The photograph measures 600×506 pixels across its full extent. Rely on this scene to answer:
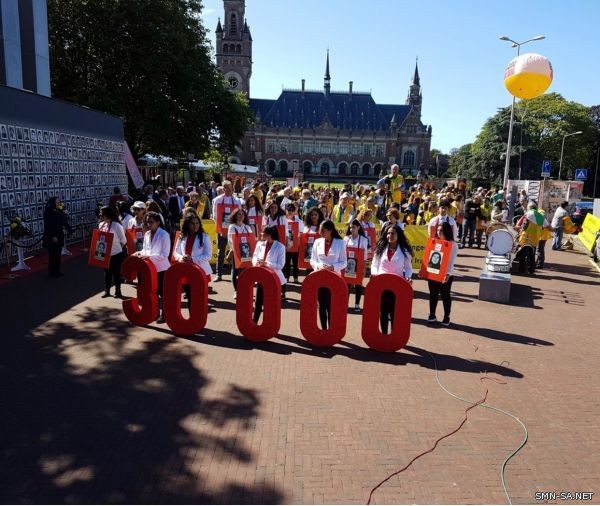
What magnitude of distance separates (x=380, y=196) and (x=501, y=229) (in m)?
5.23

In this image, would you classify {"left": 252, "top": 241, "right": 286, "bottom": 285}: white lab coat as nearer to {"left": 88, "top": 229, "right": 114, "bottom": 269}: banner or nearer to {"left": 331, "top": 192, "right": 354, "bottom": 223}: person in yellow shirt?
{"left": 88, "top": 229, "right": 114, "bottom": 269}: banner

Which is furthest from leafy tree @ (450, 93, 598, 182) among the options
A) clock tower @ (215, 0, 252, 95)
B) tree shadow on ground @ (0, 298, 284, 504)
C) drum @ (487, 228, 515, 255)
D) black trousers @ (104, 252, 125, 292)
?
tree shadow on ground @ (0, 298, 284, 504)

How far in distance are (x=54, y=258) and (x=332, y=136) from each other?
8856cm

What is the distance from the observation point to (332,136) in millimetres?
95812

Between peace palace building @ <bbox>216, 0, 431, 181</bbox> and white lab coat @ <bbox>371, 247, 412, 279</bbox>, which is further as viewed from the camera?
peace palace building @ <bbox>216, 0, 431, 181</bbox>

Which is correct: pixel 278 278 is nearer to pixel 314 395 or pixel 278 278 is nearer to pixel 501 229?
pixel 314 395

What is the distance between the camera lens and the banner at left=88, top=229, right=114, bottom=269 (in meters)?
9.59

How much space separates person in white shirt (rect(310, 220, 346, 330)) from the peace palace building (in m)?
86.7

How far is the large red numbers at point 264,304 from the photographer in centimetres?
725

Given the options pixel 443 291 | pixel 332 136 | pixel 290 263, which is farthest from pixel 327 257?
pixel 332 136

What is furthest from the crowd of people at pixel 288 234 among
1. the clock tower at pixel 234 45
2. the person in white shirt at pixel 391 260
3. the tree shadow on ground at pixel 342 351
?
the clock tower at pixel 234 45

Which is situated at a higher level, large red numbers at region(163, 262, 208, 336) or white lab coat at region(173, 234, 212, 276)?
white lab coat at region(173, 234, 212, 276)

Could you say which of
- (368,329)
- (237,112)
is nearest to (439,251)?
(368,329)

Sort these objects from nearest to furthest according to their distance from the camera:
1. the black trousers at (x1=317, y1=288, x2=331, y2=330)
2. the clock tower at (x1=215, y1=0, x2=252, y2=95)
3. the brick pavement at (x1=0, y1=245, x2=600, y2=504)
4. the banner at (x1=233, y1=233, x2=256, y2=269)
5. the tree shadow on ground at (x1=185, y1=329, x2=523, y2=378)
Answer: the brick pavement at (x1=0, y1=245, x2=600, y2=504) < the tree shadow on ground at (x1=185, y1=329, x2=523, y2=378) < the black trousers at (x1=317, y1=288, x2=331, y2=330) < the banner at (x1=233, y1=233, x2=256, y2=269) < the clock tower at (x1=215, y1=0, x2=252, y2=95)
